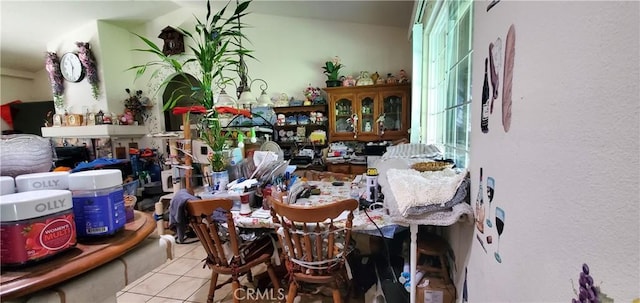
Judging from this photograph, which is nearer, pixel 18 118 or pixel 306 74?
pixel 306 74

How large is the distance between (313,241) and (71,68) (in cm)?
547

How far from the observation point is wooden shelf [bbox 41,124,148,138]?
4309 millimetres

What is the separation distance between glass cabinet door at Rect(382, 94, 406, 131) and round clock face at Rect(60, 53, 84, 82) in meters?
5.04

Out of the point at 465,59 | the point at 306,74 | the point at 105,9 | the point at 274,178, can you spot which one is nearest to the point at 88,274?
the point at 274,178

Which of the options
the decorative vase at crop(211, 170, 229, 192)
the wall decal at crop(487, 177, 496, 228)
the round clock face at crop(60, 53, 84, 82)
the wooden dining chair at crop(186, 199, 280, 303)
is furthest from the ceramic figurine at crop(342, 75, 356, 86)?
the round clock face at crop(60, 53, 84, 82)

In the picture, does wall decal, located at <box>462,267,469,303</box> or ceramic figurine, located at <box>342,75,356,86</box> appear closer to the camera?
wall decal, located at <box>462,267,469,303</box>

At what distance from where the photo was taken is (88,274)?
48cm

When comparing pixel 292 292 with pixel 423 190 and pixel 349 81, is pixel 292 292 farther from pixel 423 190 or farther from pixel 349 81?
pixel 349 81

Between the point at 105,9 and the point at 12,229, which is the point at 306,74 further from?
the point at 12,229

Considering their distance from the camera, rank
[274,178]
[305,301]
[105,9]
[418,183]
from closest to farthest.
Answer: [418,183] → [305,301] → [274,178] → [105,9]

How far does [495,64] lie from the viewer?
841 millimetres

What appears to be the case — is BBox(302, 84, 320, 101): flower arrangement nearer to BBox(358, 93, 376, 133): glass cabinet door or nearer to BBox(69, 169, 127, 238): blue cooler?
BBox(358, 93, 376, 133): glass cabinet door

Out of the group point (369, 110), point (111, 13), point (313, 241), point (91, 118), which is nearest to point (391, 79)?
point (369, 110)

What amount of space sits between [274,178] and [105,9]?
4.09 m
